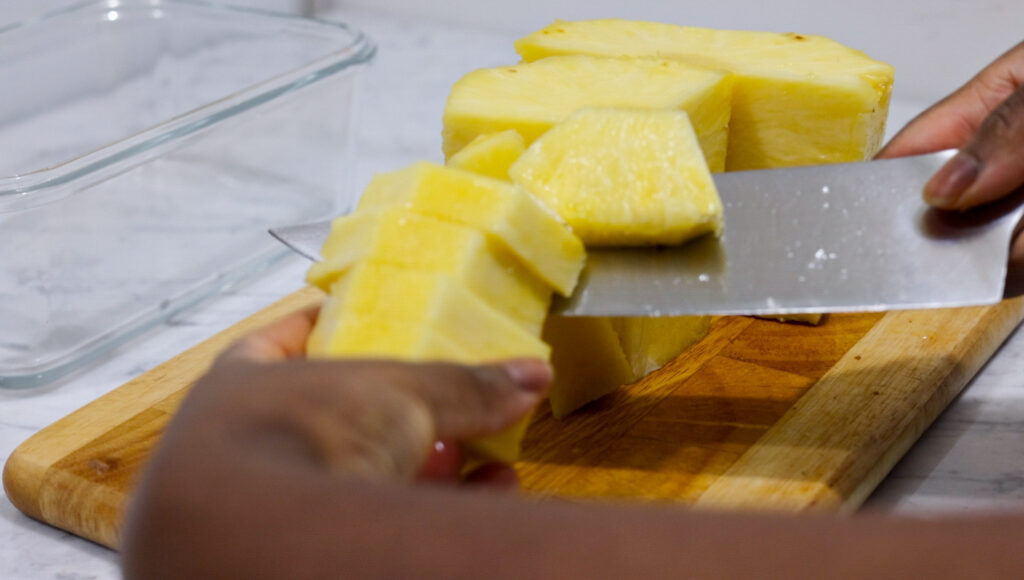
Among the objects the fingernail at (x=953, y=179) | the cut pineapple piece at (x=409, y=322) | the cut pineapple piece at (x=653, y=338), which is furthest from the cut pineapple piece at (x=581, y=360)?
the fingernail at (x=953, y=179)

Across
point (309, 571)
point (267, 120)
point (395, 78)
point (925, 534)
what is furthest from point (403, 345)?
point (395, 78)

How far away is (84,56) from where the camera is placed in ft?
6.64

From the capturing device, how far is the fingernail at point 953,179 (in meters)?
0.97

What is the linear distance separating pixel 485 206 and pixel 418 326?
0.14m

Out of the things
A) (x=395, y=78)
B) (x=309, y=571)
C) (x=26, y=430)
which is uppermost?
(x=309, y=571)

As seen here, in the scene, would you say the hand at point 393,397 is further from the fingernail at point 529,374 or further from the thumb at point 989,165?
the thumb at point 989,165

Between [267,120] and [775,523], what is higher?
[775,523]

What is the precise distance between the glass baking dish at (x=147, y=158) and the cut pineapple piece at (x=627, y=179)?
64 centimetres

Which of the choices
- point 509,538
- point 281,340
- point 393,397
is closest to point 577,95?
point 281,340

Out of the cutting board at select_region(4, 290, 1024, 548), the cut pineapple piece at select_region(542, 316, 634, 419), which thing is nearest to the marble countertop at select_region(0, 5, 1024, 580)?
the cutting board at select_region(4, 290, 1024, 548)

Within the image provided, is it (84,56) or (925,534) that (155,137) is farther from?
(925,534)

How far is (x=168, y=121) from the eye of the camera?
4.66ft

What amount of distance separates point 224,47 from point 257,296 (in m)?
0.77

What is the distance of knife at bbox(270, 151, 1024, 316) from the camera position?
975mm
